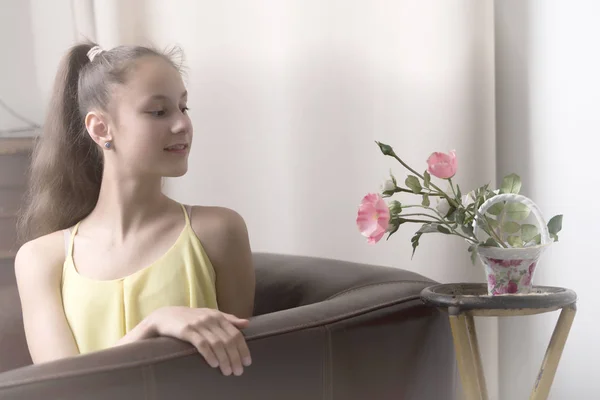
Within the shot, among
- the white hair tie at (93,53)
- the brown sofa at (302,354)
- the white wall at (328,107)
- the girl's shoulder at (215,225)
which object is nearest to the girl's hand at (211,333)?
the brown sofa at (302,354)

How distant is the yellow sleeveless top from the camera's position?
1.46m

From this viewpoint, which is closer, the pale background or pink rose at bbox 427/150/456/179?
pink rose at bbox 427/150/456/179

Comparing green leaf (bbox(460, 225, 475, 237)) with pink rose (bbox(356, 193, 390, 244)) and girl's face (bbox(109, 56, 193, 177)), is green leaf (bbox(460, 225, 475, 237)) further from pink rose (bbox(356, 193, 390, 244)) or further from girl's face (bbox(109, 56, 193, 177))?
girl's face (bbox(109, 56, 193, 177))

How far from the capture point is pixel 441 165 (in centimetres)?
138

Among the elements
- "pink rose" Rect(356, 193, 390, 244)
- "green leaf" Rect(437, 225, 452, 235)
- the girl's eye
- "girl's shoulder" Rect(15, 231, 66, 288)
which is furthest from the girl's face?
"green leaf" Rect(437, 225, 452, 235)

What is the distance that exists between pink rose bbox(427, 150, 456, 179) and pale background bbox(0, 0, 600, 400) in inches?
20.3

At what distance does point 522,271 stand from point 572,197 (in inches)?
20.8

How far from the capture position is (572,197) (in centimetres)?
180

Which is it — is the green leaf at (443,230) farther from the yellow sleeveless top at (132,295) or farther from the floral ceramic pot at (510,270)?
the yellow sleeveless top at (132,295)

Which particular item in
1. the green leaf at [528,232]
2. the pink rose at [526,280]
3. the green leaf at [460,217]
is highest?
the green leaf at [460,217]

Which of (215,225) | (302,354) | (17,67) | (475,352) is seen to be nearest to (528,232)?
(475,352)

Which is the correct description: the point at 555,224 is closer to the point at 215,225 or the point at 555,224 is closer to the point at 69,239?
the point at 215,225

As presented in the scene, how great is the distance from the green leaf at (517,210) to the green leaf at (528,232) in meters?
0.02

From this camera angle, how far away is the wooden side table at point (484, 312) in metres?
1.29
